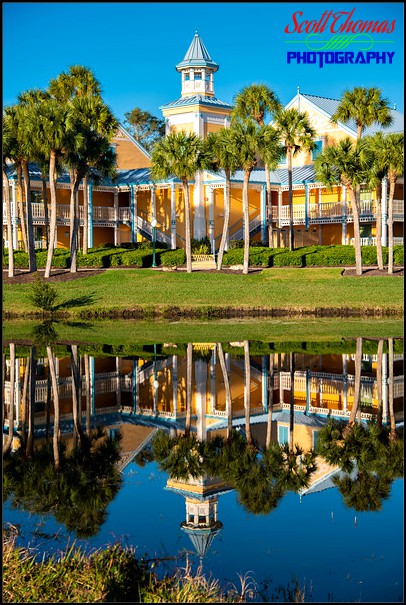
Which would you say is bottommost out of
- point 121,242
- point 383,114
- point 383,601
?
point 383,601

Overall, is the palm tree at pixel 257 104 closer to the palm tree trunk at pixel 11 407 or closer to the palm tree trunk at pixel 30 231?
the palm tree trunk at pixel 30 231

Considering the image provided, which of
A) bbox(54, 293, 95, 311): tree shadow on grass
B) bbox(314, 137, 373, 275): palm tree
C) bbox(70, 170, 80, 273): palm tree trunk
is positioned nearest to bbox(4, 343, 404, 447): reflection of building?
bbox(54, 293, 95, 311): tree shadow on grass

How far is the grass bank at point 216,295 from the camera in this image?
3619 centimetres

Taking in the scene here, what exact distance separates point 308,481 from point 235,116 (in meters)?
41.2

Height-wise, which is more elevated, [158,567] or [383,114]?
[383,114]

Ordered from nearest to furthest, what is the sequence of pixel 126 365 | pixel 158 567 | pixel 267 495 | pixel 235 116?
pixel 158 567 → pixel 267 495 → pixel 126 365 → pixel 235 116

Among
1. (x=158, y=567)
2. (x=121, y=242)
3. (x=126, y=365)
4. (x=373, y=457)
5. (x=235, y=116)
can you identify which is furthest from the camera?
(x=121, y=242)

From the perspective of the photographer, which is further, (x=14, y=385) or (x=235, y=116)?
(x=235, y=116)

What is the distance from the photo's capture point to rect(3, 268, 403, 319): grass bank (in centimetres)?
3619

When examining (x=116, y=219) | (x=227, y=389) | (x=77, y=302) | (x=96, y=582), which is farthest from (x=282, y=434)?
(x=116, y=219)

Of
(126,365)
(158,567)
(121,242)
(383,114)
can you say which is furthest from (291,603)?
(121,242)

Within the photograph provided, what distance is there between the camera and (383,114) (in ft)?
155

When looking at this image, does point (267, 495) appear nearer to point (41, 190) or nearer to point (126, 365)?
point (126, 365)

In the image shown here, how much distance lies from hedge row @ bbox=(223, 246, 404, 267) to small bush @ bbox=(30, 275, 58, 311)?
530 inches
